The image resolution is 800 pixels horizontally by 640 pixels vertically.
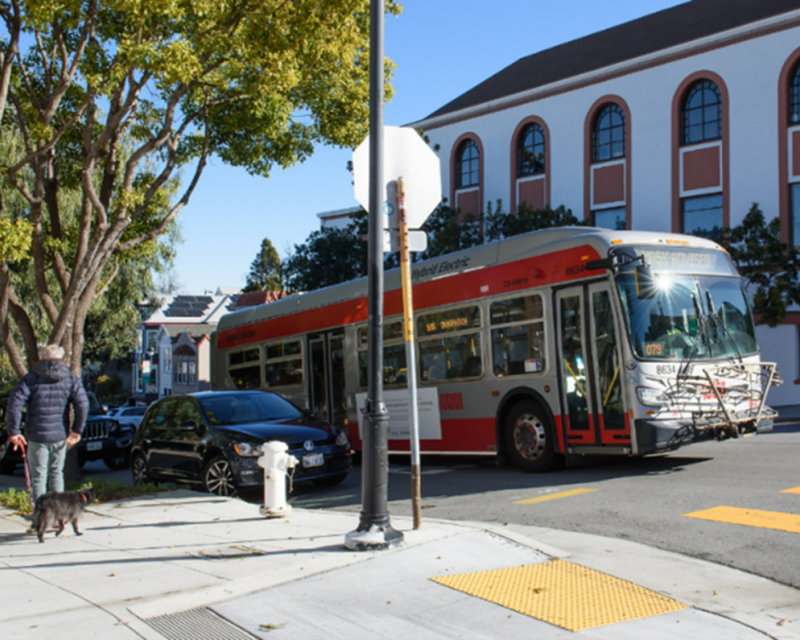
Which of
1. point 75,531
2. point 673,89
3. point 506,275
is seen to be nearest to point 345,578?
point 75,531

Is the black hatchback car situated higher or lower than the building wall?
lower

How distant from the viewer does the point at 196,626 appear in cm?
498

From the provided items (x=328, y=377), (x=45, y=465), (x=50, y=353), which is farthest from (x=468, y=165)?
(x=45, y=465)

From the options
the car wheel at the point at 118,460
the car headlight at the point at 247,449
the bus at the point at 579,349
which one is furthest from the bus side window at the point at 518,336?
the car wheel at the point at 118,460

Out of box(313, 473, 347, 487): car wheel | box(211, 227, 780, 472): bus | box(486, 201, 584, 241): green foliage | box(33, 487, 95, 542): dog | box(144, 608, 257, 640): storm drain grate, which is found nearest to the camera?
box(144, 608, 257, 640): storm drain grate

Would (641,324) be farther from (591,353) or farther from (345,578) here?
(345,578)

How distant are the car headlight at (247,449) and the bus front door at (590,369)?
12.9 ft

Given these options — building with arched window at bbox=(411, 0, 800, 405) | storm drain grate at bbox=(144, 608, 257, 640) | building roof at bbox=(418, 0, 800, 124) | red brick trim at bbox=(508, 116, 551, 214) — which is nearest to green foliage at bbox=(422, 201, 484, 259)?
red brick trim at bbox=(508, 116, 551, 214)

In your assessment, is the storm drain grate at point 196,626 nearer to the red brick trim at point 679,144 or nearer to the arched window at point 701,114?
the red brick trim at point 679,144

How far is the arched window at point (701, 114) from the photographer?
98.8 feet

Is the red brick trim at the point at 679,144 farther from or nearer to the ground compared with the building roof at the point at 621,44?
nearer to the ground

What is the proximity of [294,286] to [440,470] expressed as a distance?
36.0 meters

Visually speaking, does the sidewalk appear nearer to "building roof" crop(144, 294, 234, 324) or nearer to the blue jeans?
the blue jeans

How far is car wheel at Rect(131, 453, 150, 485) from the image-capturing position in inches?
490
